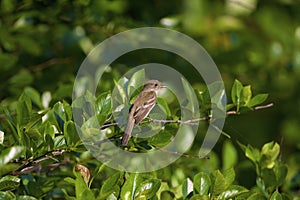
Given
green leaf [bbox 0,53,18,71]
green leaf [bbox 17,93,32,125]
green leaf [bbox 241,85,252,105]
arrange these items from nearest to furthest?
green leaf [bbox 17,93,32,125], green leaf [bbox 241,85,252,105], green leaf [bbox 0,53,18,71]

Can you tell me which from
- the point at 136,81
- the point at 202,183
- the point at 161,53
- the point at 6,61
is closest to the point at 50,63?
the point at 6,61

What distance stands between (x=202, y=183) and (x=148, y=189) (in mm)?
152

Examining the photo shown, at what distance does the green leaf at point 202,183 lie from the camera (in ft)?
4.63

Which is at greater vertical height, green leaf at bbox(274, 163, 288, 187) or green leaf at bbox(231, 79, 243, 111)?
green leaf at bbox(231, 79, 243, 111)

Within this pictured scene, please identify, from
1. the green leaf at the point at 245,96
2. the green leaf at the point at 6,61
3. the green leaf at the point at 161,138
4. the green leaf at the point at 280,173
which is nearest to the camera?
the green leaf at the point at 161,138

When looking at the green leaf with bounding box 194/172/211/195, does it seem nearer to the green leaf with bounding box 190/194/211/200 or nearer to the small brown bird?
the green leaf with bounding box 190/194/211/200

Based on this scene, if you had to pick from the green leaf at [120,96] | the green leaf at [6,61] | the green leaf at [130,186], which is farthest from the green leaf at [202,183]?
the green leaf at [6,61]

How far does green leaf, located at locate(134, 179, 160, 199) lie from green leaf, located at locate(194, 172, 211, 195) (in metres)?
0.12

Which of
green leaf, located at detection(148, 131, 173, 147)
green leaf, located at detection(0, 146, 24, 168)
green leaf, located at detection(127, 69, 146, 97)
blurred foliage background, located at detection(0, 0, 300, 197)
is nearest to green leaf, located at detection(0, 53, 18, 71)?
blurred foliage background, located at detection(0, 0, 300, 197)

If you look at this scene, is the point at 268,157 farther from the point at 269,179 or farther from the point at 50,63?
the point at 50,63

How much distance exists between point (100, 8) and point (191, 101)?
103 centimetres

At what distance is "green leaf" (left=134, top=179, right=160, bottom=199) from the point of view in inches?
52.9

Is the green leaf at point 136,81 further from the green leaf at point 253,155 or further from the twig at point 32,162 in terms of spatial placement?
the green leaf at point 253,155

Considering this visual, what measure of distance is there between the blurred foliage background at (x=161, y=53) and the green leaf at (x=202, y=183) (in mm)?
297
